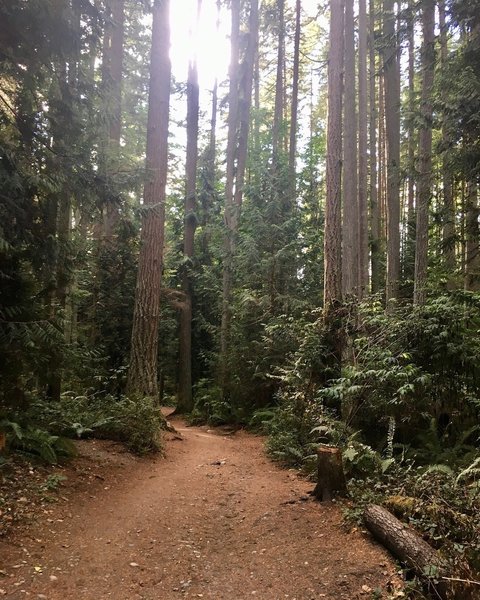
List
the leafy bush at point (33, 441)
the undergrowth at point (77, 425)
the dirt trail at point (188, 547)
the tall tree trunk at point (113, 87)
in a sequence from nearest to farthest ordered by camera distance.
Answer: the dirt trail at point (188, 547)
the leafy bush at point (33, 441)
the undergrowth at point (77, 425)
the tall tree trunk at point (113, 87)

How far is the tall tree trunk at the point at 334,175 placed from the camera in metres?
9.81

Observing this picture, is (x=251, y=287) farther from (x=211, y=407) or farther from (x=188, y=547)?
(x=188, y=547)

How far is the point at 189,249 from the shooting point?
661 inches

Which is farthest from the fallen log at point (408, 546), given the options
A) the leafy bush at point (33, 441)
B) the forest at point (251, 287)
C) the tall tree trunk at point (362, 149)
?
the tall tree trunk at point (362, 149)

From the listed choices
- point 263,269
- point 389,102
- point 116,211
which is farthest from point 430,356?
point 389,102

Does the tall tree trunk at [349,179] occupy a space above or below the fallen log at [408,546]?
above

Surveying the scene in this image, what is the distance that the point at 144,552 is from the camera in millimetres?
4461

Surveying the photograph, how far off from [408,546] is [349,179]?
10.2 meters

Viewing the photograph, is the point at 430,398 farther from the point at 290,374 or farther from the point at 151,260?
the point at 151,260

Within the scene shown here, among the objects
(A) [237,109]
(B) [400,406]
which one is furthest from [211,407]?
(A) [237,109]

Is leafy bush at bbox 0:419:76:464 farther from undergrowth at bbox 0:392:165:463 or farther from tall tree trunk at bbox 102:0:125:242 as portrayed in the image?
tall tree trunk at bbox 102:0:125:242

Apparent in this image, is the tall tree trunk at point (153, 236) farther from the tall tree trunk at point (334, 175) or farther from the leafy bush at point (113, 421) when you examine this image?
the tall tree trunk at point (334, 175)

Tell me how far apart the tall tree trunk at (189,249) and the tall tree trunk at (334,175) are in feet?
23.7

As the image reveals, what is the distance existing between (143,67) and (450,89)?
1797 centimetres
